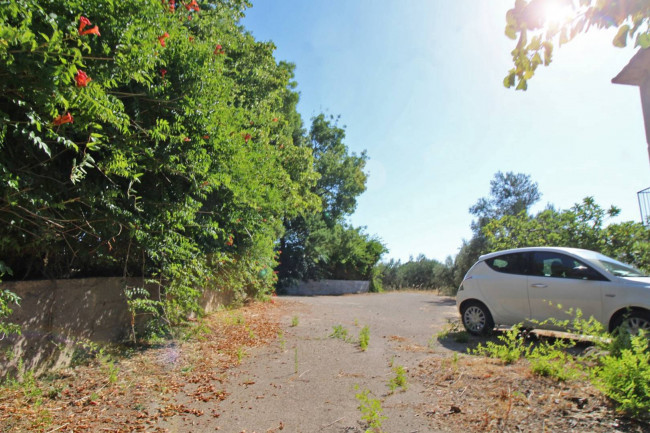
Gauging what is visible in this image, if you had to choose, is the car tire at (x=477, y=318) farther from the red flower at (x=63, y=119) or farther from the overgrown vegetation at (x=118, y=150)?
the red flower at (x=63, y=119)

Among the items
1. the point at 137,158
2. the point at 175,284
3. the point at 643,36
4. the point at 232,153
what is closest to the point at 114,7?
the point at 137,158

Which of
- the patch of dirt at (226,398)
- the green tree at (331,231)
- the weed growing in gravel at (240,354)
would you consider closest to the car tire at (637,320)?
the patch of dirt at (226,398)

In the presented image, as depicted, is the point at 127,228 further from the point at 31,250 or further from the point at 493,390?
the point at 493,390

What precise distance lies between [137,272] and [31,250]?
2.16 metres

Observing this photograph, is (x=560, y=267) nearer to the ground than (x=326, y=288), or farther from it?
farther from it

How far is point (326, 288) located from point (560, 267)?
18924mm

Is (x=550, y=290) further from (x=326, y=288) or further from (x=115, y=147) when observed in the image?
(x=326, y=288)

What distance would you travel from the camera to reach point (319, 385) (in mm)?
4867

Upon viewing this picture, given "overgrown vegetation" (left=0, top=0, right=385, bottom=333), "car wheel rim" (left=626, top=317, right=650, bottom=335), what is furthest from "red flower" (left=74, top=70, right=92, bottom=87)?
"car wheel rim" (left=626, top=317, right=650, bottom=335)

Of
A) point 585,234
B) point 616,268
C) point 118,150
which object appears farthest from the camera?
point 585,234

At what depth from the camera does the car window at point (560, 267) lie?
22.0 feet

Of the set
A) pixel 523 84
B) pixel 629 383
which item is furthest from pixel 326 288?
pixel 523 84

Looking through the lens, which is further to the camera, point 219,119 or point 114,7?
point 219,119

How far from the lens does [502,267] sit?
307 inches
